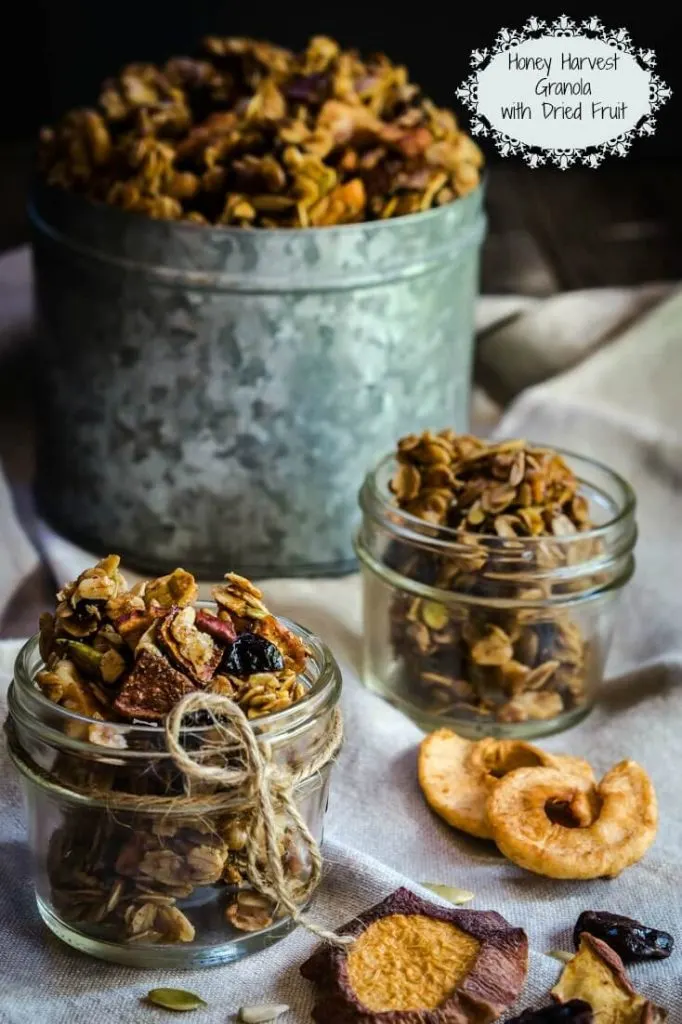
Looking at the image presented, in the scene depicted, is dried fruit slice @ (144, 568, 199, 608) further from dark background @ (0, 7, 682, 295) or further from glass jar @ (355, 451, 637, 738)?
dark background @ (0, 7, 682, 295)

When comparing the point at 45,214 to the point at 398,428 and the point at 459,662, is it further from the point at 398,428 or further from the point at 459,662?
the point at 459,662

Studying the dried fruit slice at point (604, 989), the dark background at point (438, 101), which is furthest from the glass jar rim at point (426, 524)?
the dark background at point (438, 101)

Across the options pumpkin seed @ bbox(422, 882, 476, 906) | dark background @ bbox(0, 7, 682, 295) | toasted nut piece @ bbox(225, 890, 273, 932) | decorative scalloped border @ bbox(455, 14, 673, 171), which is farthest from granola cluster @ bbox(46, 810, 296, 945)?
dark background @ bbox(0, 7, 682, 295)

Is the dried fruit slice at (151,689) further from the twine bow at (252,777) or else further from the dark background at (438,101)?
the dark background at (438,101)

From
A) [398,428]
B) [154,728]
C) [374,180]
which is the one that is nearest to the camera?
[154,728]

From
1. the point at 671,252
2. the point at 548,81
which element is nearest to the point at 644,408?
the point at 671,252

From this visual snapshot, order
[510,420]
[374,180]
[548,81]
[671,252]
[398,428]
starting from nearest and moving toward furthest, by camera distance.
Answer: [548,81]
[374,180]
[398,428]
[510,420]
[671,252]
